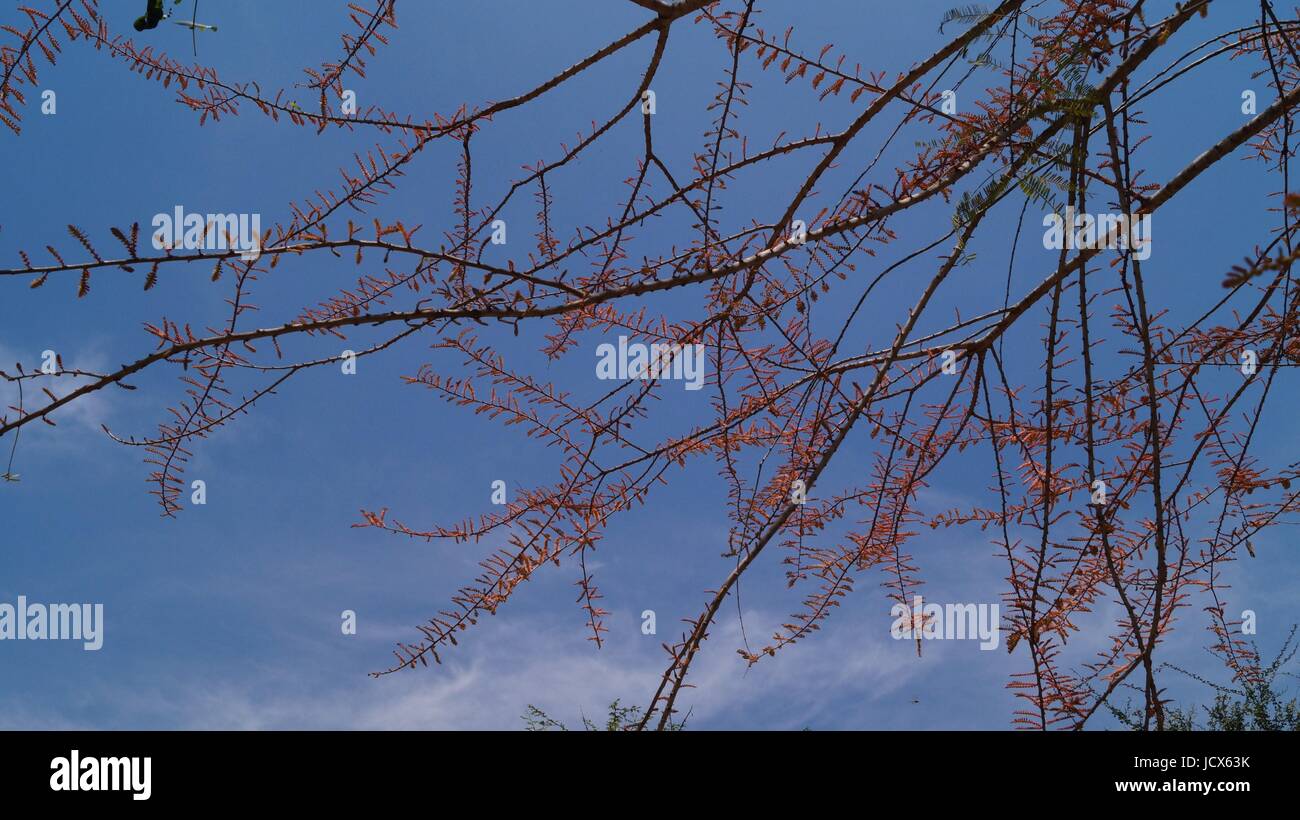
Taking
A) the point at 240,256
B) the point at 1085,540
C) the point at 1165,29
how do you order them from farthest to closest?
the point at 1085,540
the point at 1165,29
the point at 240,256

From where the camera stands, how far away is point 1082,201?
1.27 m

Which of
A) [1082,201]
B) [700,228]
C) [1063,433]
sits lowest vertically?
[1063,433]

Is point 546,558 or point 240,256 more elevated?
point 240,256

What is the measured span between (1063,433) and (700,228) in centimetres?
92

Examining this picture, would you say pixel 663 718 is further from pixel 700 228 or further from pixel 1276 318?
pixel 1276 318

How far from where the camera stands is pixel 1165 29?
1390 millimetres

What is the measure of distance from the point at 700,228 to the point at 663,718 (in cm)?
84

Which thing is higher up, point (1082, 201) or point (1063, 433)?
point (1082, 201)

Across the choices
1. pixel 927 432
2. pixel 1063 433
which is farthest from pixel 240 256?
pixel 1063 433

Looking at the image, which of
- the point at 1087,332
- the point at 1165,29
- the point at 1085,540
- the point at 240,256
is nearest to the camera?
the point at 240,256

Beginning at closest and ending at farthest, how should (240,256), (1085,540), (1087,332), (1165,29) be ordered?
1. (240,256)
2. (1087,332)
3. (1165,29)
4. (1085,540)
